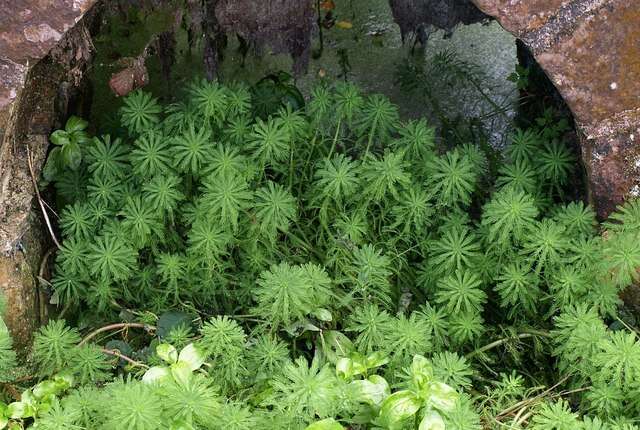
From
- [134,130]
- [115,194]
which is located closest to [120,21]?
[134,130]

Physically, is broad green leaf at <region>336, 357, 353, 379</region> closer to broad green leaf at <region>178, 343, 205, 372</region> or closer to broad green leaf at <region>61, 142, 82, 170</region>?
broad green leaf at <region>178, 343, 205, 372</region>

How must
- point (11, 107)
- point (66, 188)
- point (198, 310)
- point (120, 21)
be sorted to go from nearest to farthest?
point (11, 107) → point (198, 310) → point (66, 188) → point (120, 21)

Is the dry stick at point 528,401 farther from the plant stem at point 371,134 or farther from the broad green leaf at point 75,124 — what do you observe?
the broad green leaf at point 75,124

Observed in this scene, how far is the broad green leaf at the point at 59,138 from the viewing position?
3227 millimetres

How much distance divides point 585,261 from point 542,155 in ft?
1.61

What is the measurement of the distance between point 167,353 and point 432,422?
2.62 feet

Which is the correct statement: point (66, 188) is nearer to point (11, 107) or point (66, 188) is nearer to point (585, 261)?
point (11, 107)

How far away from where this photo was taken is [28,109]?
3.18 meters

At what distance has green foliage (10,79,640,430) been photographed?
2.59 metres

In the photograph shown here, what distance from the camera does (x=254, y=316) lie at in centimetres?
306

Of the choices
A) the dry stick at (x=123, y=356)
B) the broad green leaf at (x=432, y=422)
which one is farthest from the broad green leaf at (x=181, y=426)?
the broad green leaf at (x=432, y=422)

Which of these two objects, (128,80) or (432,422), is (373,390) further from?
(128,80)

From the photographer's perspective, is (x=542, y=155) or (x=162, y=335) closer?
(x=162, y=335)

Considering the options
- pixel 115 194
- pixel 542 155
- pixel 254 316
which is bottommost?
pixel 254 316
